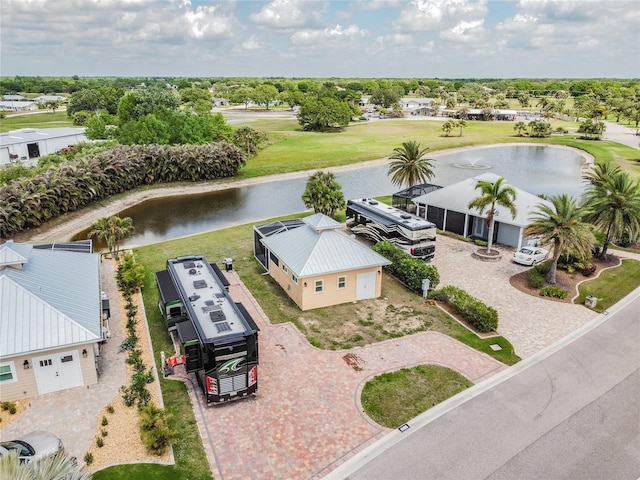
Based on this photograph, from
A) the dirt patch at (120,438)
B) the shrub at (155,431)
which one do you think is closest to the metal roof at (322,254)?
the dirt patch at (120,438)

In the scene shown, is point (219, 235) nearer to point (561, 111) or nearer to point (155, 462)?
point (155, 462)

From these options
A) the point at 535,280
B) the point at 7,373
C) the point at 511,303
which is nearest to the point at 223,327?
the point at 7,373

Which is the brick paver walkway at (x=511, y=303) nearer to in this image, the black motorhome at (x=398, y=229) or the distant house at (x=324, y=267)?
the black motorhome at (x=398, y=229)

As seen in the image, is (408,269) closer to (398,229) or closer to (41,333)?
(398,229)

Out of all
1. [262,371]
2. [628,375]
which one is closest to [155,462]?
[262,371]

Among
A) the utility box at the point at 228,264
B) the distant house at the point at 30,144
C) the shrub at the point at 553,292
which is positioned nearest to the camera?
the shrub at the point at 553,292
